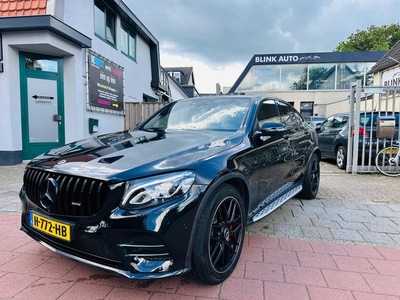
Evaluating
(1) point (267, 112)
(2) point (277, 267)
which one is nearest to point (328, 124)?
(1) point (267, 112)

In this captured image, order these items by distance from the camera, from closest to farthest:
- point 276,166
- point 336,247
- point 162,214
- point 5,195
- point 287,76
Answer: point 162,214 → point 336,247 → point 276,166 → point 5,195 → point 287,76

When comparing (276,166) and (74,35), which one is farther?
(74,35)

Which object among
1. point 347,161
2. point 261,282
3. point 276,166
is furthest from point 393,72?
point 261,282

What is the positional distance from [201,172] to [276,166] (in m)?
1.50

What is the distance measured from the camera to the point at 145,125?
3652 mm

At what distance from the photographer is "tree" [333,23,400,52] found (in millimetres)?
38094

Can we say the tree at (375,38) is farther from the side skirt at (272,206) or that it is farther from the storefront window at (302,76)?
the side skirt at (272,206)

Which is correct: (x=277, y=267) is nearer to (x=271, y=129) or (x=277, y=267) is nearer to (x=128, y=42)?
(x=271, y=129)

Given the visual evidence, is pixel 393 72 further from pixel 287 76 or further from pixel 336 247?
pixel 336 247

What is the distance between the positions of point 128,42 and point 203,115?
896 cm

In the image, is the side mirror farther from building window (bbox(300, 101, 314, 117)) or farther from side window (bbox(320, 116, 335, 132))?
building window (bbox(300, 101, 314, 117))

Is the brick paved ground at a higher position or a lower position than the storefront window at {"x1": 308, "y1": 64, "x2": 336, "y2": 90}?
lower

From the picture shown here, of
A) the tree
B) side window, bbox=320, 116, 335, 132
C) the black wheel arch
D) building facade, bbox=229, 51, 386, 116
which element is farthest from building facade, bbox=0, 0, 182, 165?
the tree

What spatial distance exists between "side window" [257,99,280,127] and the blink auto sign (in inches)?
233
